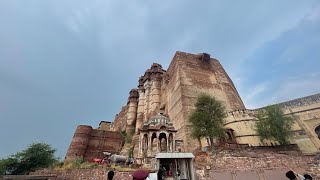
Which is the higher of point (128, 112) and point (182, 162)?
point (128, 112)

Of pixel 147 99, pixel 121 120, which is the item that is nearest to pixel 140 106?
pixel 147 99

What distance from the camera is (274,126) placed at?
743 inches

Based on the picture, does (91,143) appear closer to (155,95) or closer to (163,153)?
(155,95)

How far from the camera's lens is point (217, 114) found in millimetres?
19672

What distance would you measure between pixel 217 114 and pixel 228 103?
13.7 meters

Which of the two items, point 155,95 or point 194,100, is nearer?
point 194,100

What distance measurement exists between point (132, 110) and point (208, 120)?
27431 mm

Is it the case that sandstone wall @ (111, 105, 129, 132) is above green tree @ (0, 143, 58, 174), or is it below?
above

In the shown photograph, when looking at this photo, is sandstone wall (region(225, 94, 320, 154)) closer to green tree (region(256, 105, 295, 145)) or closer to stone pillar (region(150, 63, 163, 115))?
green tree (region(256, 105, 295, 145))

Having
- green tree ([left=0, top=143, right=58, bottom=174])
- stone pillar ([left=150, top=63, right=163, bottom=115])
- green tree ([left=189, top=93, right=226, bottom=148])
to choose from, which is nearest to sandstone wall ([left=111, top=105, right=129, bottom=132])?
stone pillar ([left=150, top=63, right=163, bottom=115])

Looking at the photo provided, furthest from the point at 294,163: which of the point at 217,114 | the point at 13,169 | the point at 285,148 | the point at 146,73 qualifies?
the point at 146,73

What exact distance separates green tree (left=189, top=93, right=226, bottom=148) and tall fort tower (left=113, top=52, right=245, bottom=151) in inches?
244

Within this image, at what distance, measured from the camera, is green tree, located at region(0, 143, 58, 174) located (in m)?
21.3

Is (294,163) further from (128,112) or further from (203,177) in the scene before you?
(128,112)
